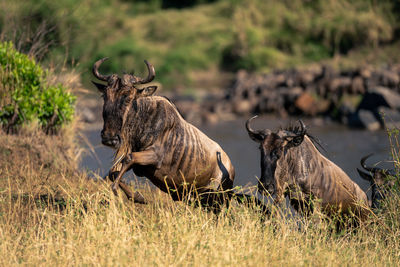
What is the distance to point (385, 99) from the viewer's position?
19.6 metres

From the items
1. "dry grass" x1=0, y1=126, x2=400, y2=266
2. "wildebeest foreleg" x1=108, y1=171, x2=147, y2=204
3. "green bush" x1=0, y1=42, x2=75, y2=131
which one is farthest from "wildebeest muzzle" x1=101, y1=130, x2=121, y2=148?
"green bush" x1=0, y1=42, x2=75, y2=131

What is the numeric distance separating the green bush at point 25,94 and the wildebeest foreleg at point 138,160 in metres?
4.10

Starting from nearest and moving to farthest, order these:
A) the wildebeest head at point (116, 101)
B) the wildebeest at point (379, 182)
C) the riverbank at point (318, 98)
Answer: the wildebeest head at point (116, 101) → the wildebeest at point (379, 182) → the riverbank at point (318, 98)

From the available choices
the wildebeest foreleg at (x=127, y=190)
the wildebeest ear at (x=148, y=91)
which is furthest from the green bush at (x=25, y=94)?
the wildebeest foreleg at (x=127, y=190)

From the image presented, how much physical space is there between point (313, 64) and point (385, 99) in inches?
341

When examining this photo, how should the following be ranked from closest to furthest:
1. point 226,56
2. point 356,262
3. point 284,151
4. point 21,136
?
point 356,262, point 284,151, point 21,136, point 226,56

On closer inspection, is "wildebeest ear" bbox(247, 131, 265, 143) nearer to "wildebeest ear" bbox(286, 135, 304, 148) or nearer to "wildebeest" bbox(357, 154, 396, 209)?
→ "wildebeest ear" bbox(286, 135, 304, 148)

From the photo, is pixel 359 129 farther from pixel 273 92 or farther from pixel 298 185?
pixel 298 185

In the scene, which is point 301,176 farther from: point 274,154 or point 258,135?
point 258,135

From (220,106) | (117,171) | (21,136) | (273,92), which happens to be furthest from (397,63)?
(117,171)

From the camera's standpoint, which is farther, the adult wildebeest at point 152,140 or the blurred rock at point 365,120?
the blurred rock at point 365,120

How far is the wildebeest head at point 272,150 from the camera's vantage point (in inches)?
260

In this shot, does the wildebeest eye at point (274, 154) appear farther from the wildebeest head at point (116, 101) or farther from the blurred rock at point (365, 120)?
the blurred rock at point (365, 120)

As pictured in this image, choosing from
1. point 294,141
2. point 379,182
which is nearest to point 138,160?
point 294,141
